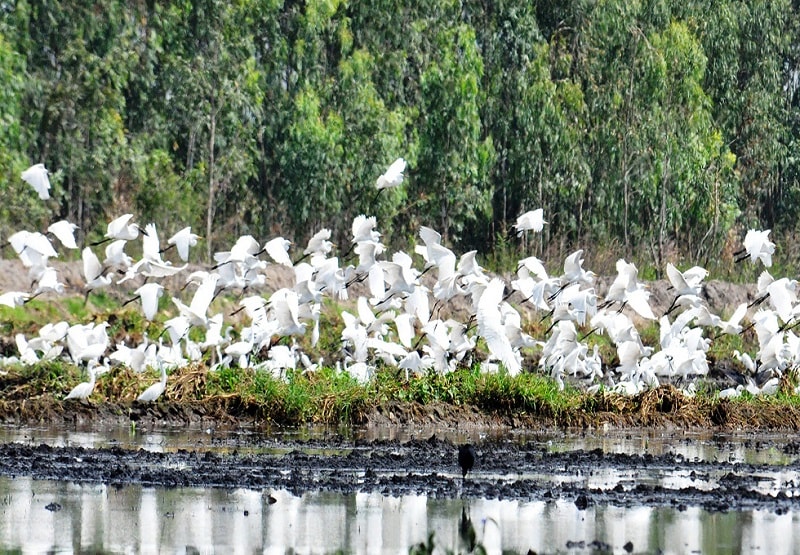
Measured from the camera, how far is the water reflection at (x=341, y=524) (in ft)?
29.2

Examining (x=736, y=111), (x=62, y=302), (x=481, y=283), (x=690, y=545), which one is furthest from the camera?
(x=736, y=111)

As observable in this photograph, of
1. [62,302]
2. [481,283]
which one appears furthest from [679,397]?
[62,302]

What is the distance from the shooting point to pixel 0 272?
87.6 feet

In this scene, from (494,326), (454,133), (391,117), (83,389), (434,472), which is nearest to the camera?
(434,472)

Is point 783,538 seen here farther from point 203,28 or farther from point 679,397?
point 203,28

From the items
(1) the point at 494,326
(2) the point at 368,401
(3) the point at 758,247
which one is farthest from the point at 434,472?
(3) the point at 758,247

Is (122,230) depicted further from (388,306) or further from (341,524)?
(341,524)

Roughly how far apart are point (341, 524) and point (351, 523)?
8 cm

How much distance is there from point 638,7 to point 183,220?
12.1m

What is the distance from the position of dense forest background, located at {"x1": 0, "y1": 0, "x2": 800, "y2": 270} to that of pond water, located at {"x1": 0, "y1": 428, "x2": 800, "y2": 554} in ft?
64.2

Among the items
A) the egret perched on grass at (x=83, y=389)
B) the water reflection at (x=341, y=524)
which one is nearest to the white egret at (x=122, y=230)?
the egret perched on grass at (x=83, y=389)

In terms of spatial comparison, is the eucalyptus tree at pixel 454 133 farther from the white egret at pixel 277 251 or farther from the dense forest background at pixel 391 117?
the white egret at pixel 277 251

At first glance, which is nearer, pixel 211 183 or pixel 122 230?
pixel 122 230

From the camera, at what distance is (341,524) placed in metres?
9.63
